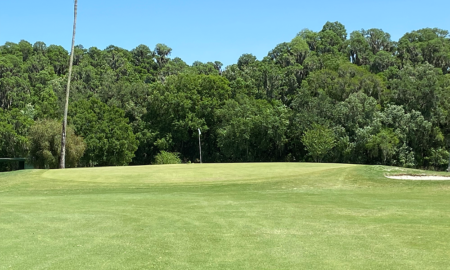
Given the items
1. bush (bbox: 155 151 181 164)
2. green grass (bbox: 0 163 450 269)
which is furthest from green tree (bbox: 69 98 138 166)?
green grass (bbox: 0 163 450 269)

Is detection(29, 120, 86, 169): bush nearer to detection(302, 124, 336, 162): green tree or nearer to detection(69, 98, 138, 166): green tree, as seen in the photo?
detection(69, 98, 138, 166): green tree

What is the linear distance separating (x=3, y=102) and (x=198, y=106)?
124 feet

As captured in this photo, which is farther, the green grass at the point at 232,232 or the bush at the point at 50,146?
the bush at the point at 50,146

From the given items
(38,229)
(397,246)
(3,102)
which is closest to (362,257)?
(397,246)

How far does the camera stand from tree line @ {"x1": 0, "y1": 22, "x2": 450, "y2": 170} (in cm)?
5353

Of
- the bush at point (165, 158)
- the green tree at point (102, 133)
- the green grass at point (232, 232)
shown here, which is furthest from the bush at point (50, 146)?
the green grass at point (232, 232)

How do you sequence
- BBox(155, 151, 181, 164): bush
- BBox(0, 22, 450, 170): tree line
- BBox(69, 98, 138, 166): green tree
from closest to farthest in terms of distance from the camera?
BBox(0, 22, 450, 170): tree line, BBox(69, 98, 138, 166): green tree, BBox(155, 151, 181, 164): bush

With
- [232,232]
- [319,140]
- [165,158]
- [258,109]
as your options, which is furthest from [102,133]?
[232,232]

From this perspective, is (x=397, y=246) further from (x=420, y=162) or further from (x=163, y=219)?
(x=420, y=162)

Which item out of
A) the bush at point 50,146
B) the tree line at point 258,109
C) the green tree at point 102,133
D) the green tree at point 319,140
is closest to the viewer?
the bush at point 50,146

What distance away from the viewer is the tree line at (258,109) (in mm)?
53531

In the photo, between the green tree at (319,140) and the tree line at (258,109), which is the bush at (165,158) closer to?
the tree line at (258,109)

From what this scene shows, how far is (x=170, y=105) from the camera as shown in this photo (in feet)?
217

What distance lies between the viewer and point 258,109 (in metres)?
65.0
